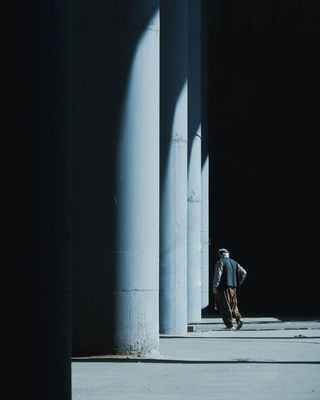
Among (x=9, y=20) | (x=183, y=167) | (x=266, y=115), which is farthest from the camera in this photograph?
(x=266, y=115)

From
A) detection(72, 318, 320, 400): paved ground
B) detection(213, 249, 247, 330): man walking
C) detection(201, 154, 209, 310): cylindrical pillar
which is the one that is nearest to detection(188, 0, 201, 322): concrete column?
detection(213, 249, 247, 330): man walking

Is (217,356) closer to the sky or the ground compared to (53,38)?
closer to the ground

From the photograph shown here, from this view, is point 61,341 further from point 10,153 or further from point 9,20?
point 9,20

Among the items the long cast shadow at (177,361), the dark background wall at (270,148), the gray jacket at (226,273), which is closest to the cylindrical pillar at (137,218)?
the long cast shadow at (177,361)

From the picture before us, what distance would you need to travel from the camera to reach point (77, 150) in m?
14.5

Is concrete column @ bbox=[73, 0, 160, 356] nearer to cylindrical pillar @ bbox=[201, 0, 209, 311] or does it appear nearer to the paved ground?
the paved ground

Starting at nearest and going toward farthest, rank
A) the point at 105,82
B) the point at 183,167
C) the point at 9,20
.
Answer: the point at 9,20 < the point at 105,82 < the point at 183,167

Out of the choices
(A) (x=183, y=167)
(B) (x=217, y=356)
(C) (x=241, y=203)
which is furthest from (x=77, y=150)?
(C) (x=241, y=203)

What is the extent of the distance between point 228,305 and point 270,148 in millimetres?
17166

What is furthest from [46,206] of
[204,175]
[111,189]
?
[204,175]

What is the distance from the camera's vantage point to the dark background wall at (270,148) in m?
40.1

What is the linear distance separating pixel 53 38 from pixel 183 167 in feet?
50.3

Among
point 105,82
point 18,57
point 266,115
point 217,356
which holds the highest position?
point 266,115

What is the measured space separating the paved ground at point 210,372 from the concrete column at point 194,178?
865 cm
